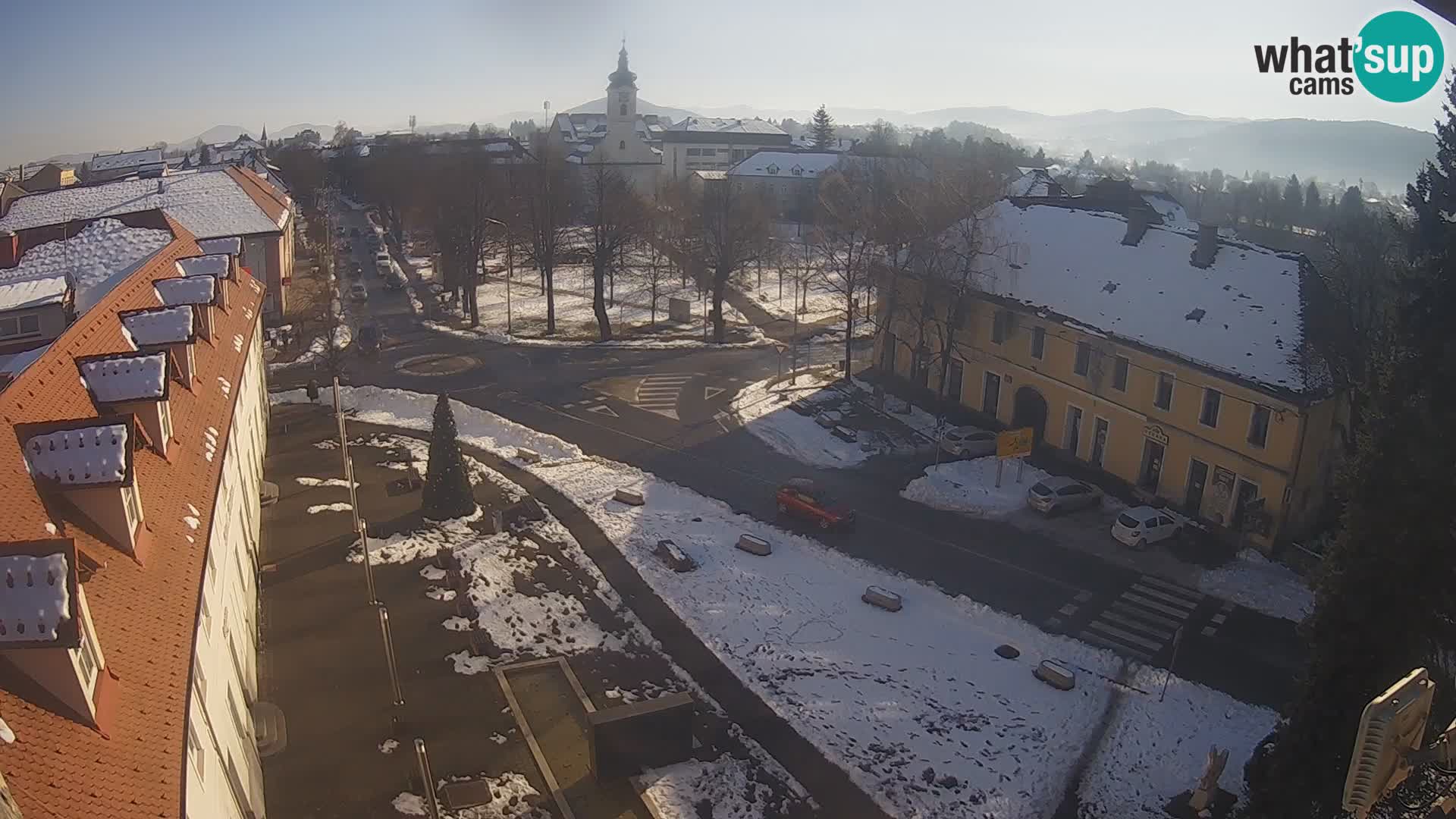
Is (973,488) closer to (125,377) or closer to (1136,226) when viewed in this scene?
(1136,226)

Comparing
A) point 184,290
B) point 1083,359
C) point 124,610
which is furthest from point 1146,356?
point 124,610

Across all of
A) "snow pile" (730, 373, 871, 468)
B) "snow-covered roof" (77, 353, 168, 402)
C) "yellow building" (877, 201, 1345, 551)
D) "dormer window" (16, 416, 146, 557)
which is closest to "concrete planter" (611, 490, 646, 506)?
"snow pile" (730, 373, 871, 468)

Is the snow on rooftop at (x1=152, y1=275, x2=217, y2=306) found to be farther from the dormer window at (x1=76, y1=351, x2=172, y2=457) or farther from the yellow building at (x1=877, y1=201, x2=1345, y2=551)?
the yellow building at (x1=877, y1=201, x2=1345, y2=551)

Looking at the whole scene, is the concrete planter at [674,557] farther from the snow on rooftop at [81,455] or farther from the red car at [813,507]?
the snow on rooftop at [81,455]

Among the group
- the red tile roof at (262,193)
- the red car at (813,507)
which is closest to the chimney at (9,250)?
Result: the red tile roof at (262,193)

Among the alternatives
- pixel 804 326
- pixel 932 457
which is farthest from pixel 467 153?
pixel 932 457
